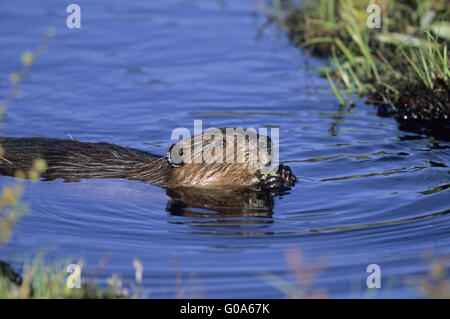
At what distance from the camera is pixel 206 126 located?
766 cm

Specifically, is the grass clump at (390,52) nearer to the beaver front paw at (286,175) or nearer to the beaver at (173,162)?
the beaver front paw at (286,175)

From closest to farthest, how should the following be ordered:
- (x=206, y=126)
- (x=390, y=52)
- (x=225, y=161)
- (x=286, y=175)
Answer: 1. (x=225, y=161)
2. (x=286, y=175)
3. (x=206, y=126)
4. (x=390, y=52)

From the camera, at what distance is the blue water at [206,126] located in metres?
4.57

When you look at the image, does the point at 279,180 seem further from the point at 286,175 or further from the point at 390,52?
the point at 390,52

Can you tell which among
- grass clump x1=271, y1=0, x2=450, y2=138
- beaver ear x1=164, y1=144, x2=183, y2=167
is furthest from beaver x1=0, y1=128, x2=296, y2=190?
grass clump x1=271, y1=0, x2=450, y2=138

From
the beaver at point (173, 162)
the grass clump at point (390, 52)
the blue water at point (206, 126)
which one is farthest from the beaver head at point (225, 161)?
the grass clump at point (390, 52)

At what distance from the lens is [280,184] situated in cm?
582

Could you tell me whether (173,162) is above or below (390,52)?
below

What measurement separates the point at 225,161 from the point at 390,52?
3.92 meters

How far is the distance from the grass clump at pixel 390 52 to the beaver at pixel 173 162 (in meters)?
2.07

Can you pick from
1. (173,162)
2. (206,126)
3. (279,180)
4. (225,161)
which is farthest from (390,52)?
(173,162)

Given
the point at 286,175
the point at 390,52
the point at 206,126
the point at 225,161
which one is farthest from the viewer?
the point at 390,52
